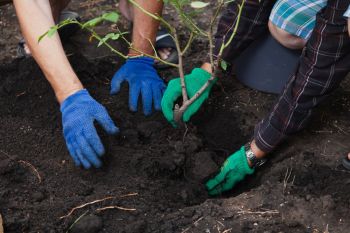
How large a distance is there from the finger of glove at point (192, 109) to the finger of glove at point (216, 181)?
296 millimetres

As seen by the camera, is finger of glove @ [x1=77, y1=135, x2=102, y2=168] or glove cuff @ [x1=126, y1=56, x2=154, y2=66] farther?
glove cuff @ [x1=126, y1=56, x2=154, y2=66]

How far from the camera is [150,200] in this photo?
1.74 meters

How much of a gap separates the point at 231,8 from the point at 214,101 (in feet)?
1.46

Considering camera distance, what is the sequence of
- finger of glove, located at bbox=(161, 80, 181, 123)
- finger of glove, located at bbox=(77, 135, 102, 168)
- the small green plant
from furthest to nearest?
finger of glove, located at bbox=(161, 80, 181, 123) → finger of glove, located at bbox=(77, 135, 102, 168) → the small green plant

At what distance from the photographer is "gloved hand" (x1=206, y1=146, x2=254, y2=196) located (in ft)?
6.38

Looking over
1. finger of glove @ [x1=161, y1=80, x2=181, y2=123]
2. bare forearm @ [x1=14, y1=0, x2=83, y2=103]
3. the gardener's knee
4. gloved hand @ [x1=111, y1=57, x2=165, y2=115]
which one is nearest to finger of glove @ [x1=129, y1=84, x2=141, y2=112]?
gloved hand @ [x1=111, y1=57, x2=165, y2=115]

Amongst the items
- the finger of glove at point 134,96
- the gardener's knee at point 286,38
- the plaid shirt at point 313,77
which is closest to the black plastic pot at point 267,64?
the gardener's knee at point 286,38

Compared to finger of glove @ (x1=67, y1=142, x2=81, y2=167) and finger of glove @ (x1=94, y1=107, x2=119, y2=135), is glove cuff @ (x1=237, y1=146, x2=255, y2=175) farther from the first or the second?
finger of glove @ (x1=67, y1=142, x2=81, y2=167)

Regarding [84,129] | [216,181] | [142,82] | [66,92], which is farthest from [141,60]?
[216,181]

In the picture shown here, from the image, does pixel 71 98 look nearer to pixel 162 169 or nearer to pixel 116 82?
pixel 116 82

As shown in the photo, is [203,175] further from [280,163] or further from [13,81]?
[13,81]

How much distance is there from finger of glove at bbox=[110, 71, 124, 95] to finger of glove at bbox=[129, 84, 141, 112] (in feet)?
0.31

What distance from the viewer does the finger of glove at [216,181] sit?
6.46 feet

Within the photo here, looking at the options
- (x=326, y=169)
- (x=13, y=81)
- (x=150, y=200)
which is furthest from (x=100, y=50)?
(x=326, y=169)
